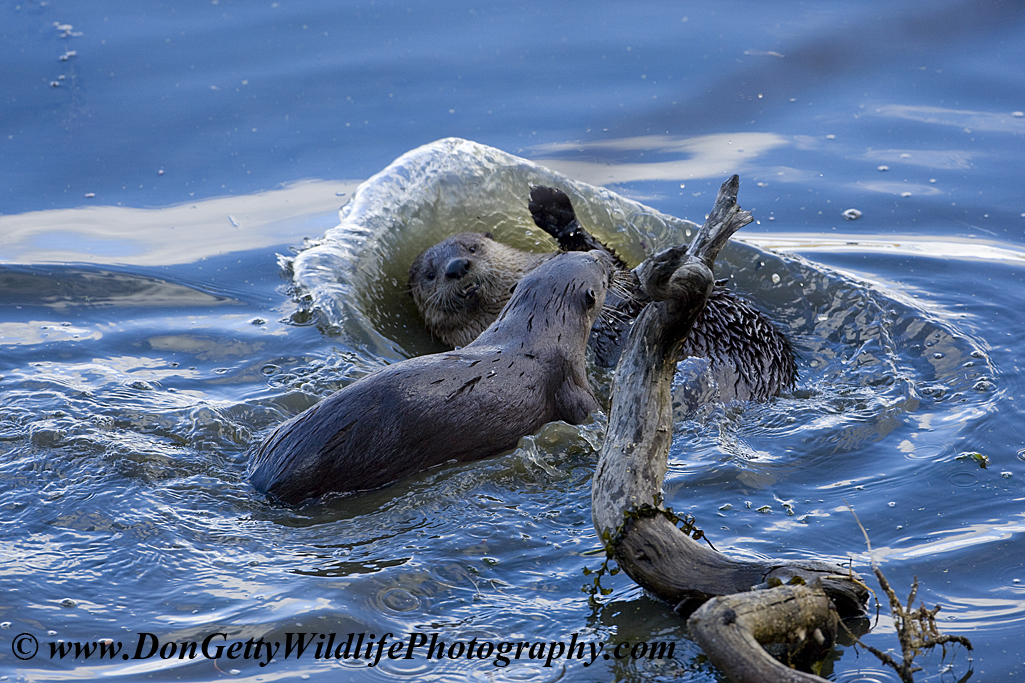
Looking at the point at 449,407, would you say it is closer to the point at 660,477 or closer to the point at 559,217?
the point at 660,477

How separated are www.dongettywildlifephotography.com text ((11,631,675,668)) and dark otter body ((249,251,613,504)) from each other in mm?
736

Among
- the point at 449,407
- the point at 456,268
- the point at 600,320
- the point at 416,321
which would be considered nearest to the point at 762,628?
the point at 449,407

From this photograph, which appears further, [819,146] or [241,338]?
[819,146]

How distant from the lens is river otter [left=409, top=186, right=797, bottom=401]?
4230mm

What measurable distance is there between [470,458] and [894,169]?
3.82 meters

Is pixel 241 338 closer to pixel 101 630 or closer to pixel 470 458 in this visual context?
pixel 470 458

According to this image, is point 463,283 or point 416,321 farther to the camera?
point 416,321

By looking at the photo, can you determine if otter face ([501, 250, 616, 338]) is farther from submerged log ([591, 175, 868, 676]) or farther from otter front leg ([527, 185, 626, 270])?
submerged log ([591, 175, 868, 676])

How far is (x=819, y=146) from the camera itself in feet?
21.3

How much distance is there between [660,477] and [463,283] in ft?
7.73

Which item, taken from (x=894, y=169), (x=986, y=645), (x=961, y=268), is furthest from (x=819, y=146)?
(x=986, y=645)

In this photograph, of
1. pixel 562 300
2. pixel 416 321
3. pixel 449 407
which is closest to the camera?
pixel 449 407

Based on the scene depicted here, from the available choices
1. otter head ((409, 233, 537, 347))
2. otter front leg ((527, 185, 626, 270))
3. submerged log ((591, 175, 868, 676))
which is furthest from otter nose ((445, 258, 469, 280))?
submerged log ((591, 175, 868, 676))

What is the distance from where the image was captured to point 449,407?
3.51 m
